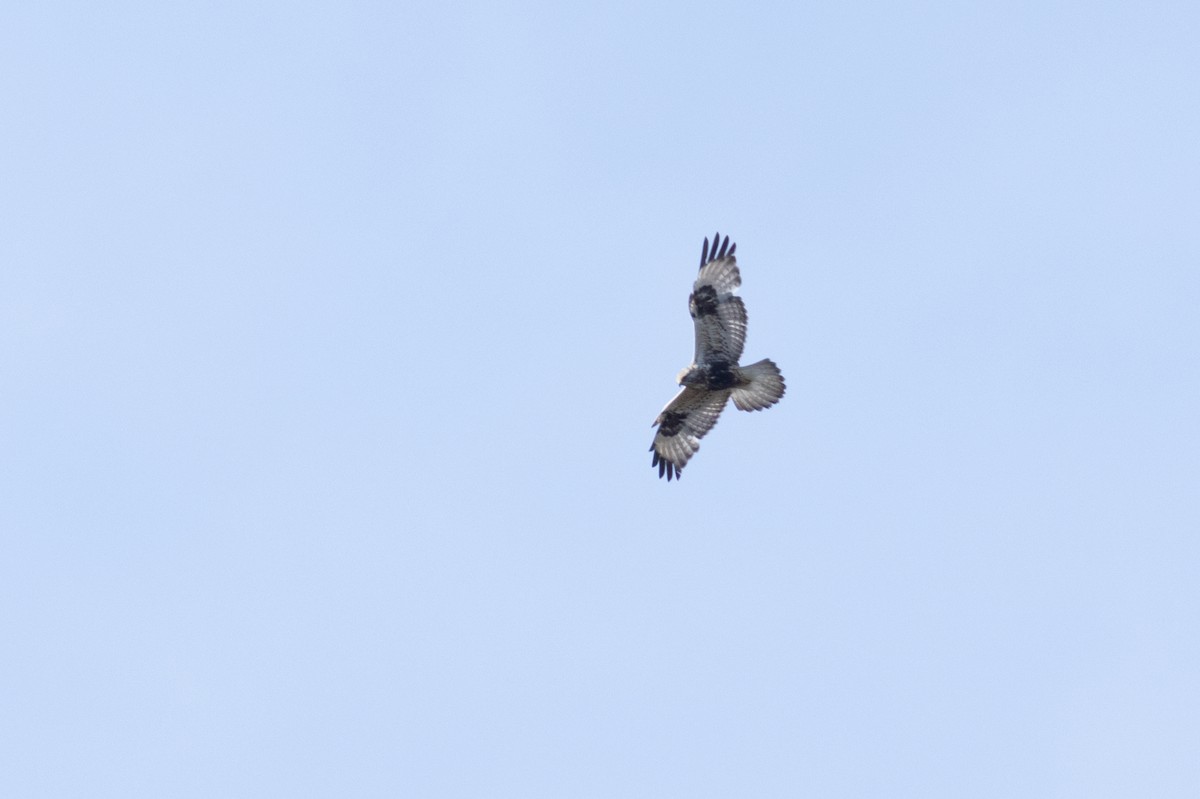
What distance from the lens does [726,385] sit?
2609 centimetres

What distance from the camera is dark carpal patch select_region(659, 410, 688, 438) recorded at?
2702cm

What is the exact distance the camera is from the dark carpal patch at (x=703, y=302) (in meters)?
25.9

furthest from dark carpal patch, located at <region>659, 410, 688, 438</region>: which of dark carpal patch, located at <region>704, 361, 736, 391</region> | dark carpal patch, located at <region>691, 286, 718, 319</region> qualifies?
dark carpal patch, located at <region>691, 286, 718, 319</region>

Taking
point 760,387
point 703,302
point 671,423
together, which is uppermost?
point 703,302

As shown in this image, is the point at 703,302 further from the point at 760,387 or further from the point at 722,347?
the point at 760,387

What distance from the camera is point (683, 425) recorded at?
27.1m

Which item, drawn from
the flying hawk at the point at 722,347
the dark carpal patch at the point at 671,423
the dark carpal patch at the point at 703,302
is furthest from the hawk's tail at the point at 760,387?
the dark carpal patch at the point at 671,423

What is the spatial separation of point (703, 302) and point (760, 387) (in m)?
1.31

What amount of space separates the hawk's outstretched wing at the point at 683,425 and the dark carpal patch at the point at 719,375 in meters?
0.24

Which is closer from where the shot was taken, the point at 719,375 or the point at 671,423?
the point at 719,375

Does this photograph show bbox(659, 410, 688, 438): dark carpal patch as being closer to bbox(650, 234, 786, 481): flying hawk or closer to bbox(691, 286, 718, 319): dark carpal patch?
bbox(650, 234, 786, 481): flying hawk

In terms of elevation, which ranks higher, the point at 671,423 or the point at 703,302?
the point at 703,302

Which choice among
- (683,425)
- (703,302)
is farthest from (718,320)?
(683,425)

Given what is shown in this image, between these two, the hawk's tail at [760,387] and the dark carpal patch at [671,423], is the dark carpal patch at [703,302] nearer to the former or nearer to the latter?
the hawk's tail at [760,387]
